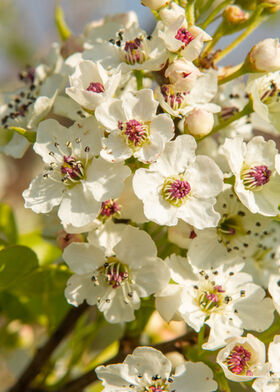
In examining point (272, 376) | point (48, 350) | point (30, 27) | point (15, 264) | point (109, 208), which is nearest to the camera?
point (272, 376)

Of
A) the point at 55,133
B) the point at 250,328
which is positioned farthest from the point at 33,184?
the point at 250,328

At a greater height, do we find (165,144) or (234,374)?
(165,144)

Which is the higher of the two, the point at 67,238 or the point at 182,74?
the point at 182,74

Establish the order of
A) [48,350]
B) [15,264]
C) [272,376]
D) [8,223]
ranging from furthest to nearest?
[8,223], [48,350], [15,264], [272,376]

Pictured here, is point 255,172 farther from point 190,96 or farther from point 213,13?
point 213,13

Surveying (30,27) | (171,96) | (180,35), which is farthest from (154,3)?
(30,27)

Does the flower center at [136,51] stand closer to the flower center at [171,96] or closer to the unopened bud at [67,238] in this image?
the flower center at [171,96]

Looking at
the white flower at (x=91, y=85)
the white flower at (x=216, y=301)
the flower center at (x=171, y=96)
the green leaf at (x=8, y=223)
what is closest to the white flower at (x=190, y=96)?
the flower center at (x=171, y=96)

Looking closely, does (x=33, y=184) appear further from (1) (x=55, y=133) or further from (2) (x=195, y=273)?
(2) (x=195, y=273)
